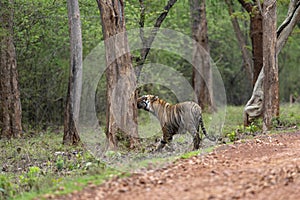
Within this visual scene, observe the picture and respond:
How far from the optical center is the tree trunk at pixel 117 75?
14.1 m

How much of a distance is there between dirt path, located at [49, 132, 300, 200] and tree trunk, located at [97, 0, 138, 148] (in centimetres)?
400

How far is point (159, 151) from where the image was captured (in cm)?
1327

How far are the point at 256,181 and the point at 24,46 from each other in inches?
600

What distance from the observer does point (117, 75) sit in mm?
14227

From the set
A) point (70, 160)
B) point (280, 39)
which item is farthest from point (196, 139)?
point (280, 39)

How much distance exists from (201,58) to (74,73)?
1224 centimetres

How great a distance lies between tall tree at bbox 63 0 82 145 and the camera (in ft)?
51.6

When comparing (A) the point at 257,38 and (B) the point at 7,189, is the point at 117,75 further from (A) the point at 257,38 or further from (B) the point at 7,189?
(A) the point at 257,38

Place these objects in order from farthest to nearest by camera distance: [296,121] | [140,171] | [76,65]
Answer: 1. [296,121]
2. [76,65]
3. [140,171]

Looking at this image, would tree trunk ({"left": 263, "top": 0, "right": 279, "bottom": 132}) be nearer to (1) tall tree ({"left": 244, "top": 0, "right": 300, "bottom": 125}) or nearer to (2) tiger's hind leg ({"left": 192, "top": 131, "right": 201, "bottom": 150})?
(1) tall tree ({"left": 244, "top": 0, "right": 300, "bottom": 125})

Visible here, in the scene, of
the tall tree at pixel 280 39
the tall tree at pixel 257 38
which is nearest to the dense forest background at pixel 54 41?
the tall tree at pixel 257 38

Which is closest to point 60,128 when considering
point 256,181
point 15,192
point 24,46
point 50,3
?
point 24,46

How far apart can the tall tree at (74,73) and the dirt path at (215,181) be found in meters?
6.17

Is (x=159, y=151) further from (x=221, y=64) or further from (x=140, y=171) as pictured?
(x=221, y=64)
